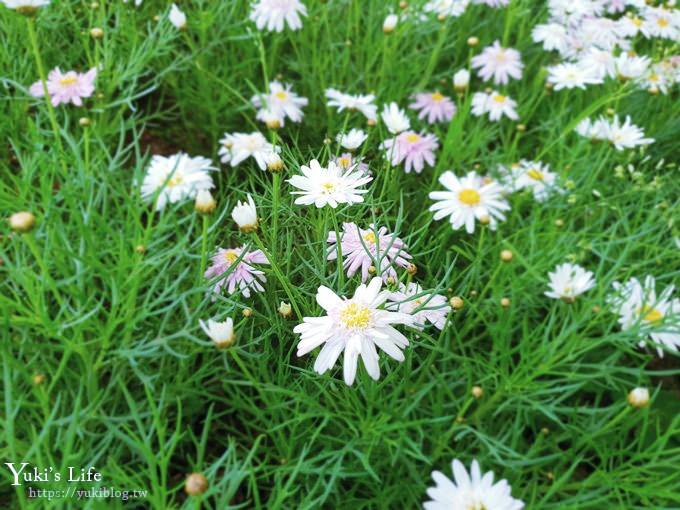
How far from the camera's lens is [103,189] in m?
0.89

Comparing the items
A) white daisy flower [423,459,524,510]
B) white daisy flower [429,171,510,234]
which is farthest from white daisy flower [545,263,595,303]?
white daisy flower [423,459,524,510]

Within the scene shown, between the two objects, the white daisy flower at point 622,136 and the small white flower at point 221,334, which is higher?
the white daisy flower at point 622,136

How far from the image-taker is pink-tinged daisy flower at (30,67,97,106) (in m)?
1.20

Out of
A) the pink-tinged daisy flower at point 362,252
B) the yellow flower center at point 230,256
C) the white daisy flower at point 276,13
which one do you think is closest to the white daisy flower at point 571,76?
the white daisy flower at point 276,13

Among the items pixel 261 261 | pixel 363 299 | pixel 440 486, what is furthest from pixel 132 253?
pixel 440 486

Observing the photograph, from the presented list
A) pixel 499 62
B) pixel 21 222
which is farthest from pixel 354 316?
pixel 499 62

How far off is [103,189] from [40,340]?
0.26 metres

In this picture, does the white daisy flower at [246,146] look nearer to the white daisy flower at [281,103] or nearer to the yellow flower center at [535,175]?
the white daisy flower at [281,103]

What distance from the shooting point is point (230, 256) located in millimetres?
885

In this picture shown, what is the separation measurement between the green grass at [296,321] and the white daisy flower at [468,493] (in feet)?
0.19

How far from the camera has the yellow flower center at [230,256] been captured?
88 cm

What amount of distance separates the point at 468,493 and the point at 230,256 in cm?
46

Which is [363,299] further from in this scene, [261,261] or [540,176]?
[540,176]

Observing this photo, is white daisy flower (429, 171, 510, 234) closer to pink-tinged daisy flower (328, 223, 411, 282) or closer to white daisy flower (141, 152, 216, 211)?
pink-tinged daisy flower (328, 223, 411, 282)
